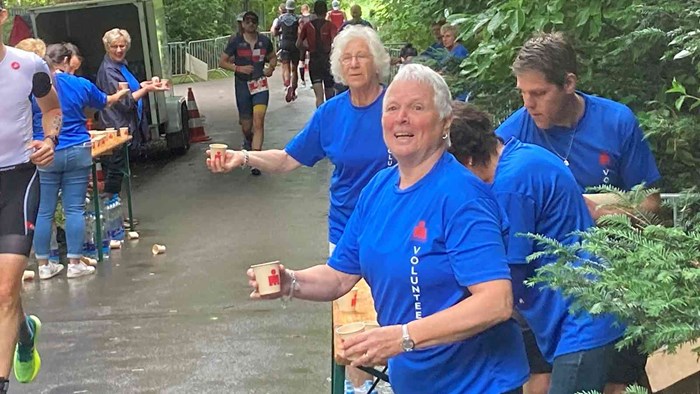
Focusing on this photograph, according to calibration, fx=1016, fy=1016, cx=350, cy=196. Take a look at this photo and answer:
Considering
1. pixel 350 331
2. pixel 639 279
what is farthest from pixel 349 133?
pixel 639 279

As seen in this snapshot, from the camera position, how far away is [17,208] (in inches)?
215

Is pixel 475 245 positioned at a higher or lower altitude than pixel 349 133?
higher

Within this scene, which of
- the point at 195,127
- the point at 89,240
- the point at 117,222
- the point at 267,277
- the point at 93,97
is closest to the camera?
the point at 267,277

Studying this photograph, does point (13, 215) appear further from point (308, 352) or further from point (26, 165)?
point (308, 352)

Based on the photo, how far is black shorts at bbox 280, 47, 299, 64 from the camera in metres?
19.8

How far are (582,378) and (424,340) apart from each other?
953mm

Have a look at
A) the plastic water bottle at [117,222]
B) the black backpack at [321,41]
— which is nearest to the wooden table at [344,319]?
the plastic water bottle at [117,222]

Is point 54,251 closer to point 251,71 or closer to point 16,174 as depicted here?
point 16,174

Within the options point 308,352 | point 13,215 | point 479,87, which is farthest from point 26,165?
point 479,87

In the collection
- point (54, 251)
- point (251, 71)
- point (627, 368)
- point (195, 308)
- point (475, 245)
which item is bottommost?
point (54, 251)

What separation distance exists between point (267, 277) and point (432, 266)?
630 mm

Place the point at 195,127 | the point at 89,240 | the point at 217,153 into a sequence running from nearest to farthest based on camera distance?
the point at 217,153, the point at 89,240, the point at 195,127

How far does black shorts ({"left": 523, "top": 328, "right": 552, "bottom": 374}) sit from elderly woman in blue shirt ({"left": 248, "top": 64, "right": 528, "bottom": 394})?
99 cm

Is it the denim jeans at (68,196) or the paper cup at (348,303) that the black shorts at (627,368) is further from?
the denim jeans at (68,196)
